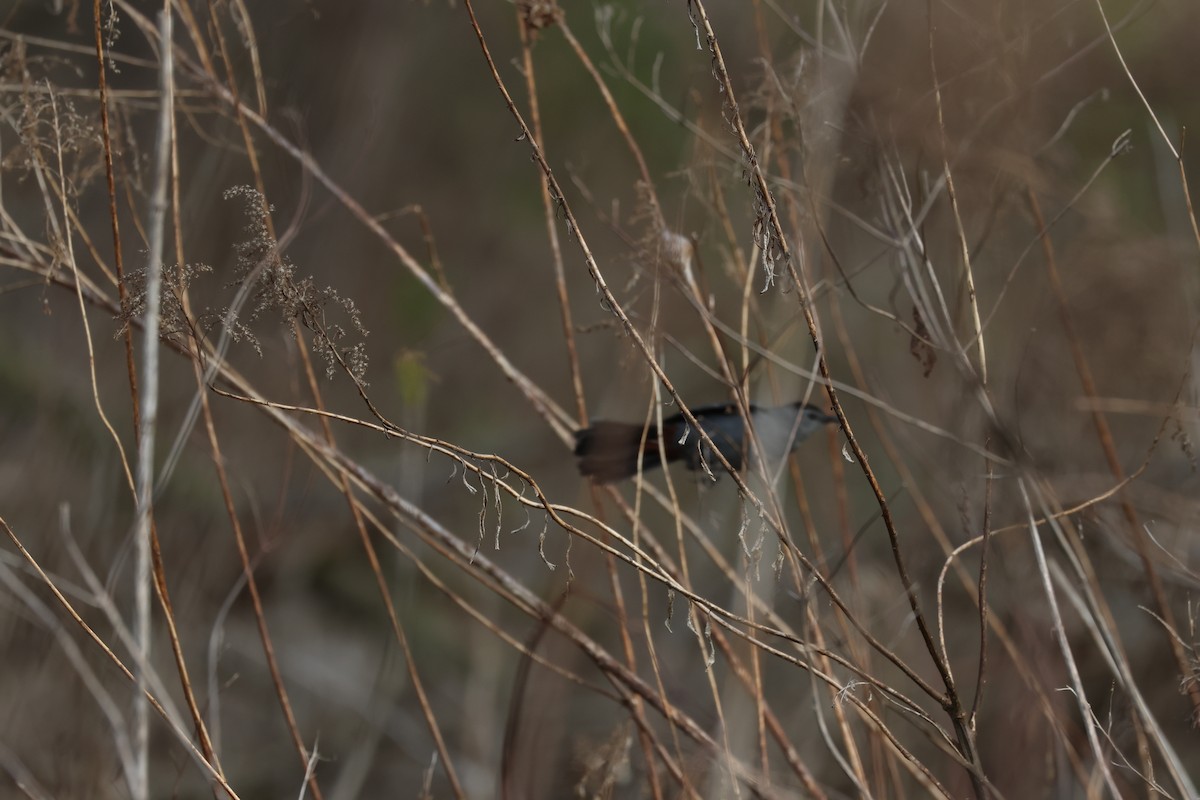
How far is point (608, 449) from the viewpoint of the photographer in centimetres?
177

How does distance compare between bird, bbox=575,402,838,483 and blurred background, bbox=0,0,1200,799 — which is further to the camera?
bird, bbox=575,402,838,483

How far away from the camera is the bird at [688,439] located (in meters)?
1.72

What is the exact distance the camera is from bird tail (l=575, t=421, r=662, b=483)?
1723 mm

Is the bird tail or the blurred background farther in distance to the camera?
the bird tail

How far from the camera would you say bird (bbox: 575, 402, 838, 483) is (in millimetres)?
1717

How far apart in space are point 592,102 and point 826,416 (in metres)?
3.36

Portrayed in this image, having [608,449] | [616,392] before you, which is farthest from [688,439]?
[616,392]

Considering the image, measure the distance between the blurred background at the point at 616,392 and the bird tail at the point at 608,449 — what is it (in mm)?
50

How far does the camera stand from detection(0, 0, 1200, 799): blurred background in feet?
4.16

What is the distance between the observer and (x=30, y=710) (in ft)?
9.34

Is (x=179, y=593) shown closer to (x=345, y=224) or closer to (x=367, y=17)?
(x=345, y=224)

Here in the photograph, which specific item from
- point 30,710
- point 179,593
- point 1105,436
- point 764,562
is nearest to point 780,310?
point 764,562

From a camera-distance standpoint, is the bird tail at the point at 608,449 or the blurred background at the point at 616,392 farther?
the bird tail at the point at 608,449

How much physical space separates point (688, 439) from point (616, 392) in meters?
0.93
